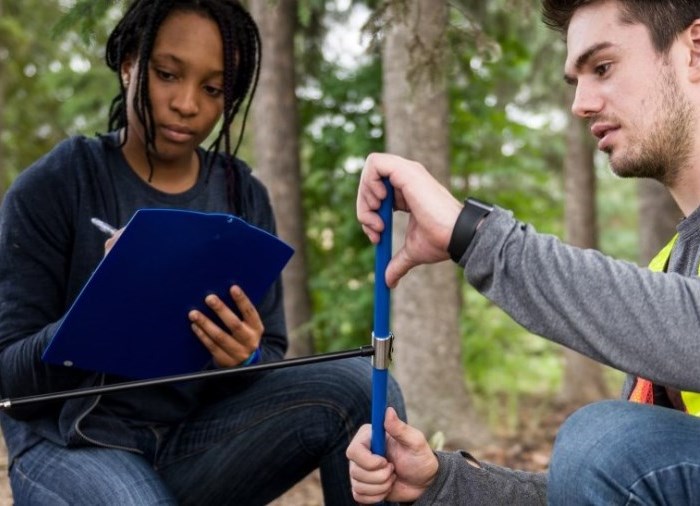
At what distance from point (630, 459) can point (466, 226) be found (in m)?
0.55

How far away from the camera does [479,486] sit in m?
2.10

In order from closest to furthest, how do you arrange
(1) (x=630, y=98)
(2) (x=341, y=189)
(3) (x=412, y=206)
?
(3) (x=412, y=206)
(1) (x=630, y=98)
(2) (x=341, y=189)

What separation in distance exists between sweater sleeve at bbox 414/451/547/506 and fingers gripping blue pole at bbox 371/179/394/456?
0.52 feet

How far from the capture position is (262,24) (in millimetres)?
6906

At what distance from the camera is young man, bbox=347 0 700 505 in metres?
1.53

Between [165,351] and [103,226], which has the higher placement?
[103,226]

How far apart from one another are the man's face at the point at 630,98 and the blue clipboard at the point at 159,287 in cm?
85

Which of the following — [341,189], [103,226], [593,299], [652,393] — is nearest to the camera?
[593,299]

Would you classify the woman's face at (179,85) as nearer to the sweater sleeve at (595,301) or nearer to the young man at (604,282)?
the young man at (604,282)

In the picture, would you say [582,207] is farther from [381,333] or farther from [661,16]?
[381,333]

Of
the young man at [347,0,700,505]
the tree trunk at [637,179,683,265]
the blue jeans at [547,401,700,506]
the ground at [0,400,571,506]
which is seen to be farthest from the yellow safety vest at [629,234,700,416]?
the tree trunk at [637,179,683,265]

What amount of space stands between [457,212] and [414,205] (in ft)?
0.30

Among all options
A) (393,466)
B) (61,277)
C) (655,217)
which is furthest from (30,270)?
(655,217)

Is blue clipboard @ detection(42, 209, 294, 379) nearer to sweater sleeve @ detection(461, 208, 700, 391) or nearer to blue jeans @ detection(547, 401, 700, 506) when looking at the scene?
sweater sleeve @ detection(461, 208, 700, 391)
